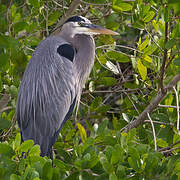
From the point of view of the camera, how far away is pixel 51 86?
9.05ft

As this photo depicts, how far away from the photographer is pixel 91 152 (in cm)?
169

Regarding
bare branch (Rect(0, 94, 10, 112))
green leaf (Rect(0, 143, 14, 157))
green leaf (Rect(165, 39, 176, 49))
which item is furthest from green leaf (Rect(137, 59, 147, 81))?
green leaf (Rect(0, 143, 14, 157))

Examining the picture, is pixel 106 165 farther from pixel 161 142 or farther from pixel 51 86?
pixel 51 86

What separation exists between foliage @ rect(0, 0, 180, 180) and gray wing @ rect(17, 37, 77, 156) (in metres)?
0.08

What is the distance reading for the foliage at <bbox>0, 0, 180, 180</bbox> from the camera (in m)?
1.62

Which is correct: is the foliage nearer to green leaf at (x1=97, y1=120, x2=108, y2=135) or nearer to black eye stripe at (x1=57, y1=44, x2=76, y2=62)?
green leaf at (x1=97, y1=120, x2=108, y2=135)

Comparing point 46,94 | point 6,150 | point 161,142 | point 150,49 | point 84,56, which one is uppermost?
point 150,49

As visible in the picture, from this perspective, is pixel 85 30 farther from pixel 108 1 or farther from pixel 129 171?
pixel 129 171

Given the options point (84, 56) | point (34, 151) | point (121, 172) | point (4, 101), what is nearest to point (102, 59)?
point (84, 56)

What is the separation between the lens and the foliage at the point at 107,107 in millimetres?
1617

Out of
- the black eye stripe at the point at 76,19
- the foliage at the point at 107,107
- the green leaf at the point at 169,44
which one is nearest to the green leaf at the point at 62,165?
the foliage at the point at 107,107

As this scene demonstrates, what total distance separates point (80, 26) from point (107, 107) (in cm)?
66

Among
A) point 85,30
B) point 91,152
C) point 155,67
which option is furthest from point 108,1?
point 91,152

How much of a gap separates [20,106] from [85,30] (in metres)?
0.78
